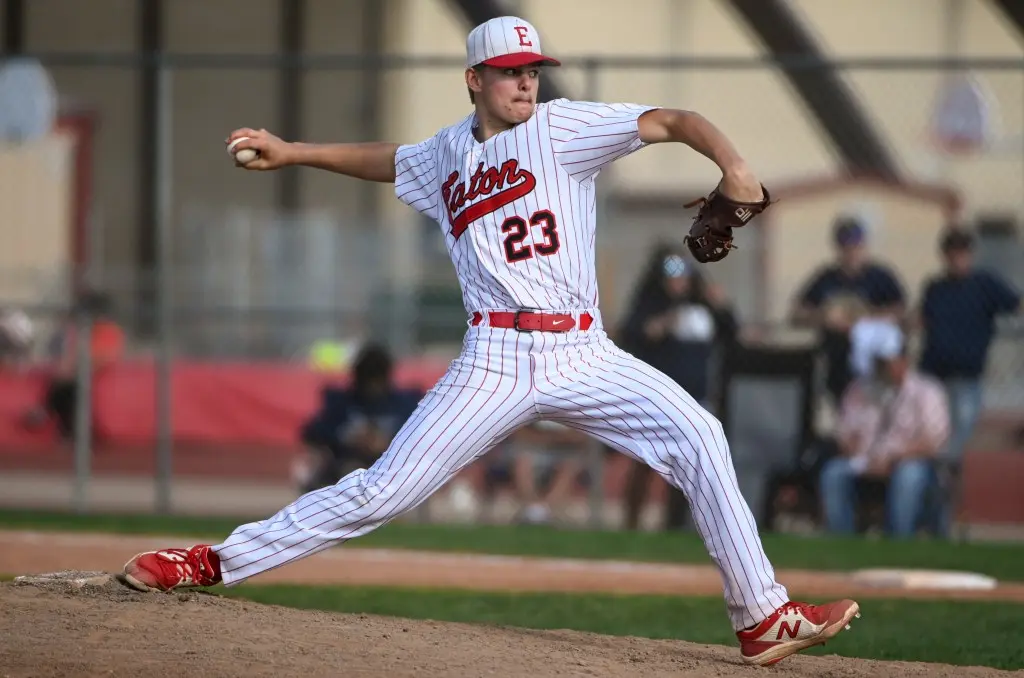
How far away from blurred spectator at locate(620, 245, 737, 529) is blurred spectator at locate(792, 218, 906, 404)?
548mm

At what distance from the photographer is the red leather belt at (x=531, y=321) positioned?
5.04 meters

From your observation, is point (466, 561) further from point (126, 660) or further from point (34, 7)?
point (34, 7)

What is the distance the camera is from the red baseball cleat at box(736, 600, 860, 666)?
498 cm

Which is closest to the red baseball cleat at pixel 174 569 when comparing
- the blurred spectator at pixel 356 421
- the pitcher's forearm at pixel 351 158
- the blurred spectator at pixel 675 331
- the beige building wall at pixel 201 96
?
the pitcher's forearm at pixel 351 158

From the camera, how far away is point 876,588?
802 cm

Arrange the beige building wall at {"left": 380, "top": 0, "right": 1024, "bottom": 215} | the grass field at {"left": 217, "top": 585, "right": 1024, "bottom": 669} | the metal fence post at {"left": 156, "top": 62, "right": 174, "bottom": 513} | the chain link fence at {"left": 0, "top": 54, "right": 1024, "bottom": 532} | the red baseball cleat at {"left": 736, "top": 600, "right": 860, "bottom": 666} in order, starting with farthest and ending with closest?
the beige building wall at {"left": 380, "top": 0, "right": 1024, "bottom": 215} < the chain link fence at {"left": 0, "top": 54, "right": 1024, "bottom": 532} < the metal fence post at {"left": 156, "top": 62, "right": 174, "bottom": 513} < the grass field at {"left": 217, "top": 585, "right": 1024, "bottom": 669} < the red baseball cleat at {"left": 736, "top": 600, "right": 860, "bottom": 666}

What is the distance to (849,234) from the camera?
10.6m

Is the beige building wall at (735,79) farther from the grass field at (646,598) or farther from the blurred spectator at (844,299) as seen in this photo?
the grass field at (646,598)

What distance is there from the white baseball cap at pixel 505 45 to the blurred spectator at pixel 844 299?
5.87m

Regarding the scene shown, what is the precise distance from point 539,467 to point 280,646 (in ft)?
22.0

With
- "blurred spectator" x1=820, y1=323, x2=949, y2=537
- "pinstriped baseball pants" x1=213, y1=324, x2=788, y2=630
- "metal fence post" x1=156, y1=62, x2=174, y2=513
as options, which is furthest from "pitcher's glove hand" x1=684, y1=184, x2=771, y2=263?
"metal fence post" x1=156, y1=62, x2=174, y2=513

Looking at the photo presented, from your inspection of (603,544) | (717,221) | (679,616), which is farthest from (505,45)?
(603,544)

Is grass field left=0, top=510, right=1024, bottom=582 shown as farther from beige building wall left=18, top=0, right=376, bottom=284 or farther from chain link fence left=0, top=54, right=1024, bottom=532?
beige building wall left=18, top=0, right=376, bottom=284

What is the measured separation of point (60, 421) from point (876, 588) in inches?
282
